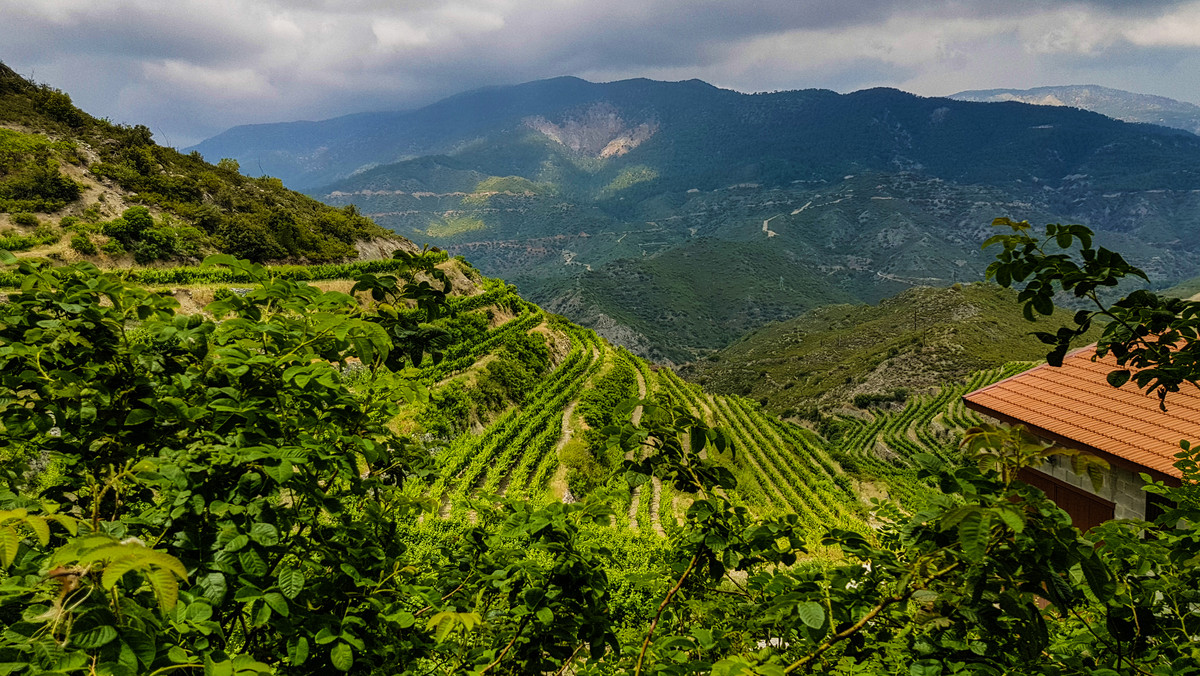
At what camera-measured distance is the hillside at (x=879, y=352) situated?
81.2 metres

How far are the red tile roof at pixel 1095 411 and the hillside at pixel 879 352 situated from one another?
78.1 metres

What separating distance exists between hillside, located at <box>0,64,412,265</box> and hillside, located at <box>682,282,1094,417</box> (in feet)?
244

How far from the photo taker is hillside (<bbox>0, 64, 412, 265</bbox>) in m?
29.8

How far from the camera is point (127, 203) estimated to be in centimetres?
3512

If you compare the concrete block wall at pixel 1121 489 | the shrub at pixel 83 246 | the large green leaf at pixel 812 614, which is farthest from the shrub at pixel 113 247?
A: the concrete block wall at pixel 1121 489

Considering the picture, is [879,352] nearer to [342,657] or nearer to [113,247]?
[113,247]

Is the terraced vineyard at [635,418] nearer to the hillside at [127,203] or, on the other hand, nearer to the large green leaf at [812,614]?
the large green leaf at [812,614]

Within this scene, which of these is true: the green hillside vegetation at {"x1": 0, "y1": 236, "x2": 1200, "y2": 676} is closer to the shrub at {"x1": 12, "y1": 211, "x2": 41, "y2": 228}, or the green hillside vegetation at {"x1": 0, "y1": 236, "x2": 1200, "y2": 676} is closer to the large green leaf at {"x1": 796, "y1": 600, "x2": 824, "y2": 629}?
the large green leaf at {"x1": 796, "y1": 600, "x2": 824, "y2": 629}

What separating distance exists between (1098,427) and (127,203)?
4997cm

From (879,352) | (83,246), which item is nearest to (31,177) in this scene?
(83,246)

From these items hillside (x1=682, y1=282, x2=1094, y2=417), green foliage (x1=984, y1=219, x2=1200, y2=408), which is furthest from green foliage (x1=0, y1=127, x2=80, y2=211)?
hillside (x1=682, y1=282, x2=1094, y2=417)

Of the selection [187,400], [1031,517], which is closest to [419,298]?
[187,400]

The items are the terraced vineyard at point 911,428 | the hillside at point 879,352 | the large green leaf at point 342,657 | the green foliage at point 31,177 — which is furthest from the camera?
the hillside at point 879,352

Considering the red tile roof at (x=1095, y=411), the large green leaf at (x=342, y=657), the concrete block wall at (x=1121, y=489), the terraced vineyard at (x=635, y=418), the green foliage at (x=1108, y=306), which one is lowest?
the terraced vineyard at (x=635, y=418)
